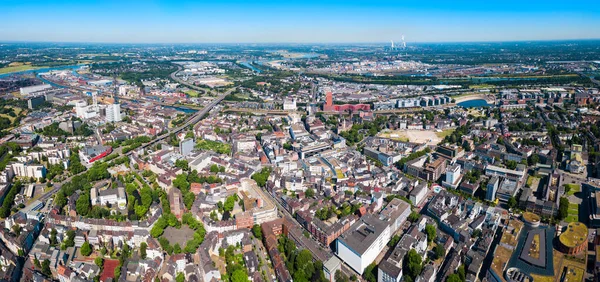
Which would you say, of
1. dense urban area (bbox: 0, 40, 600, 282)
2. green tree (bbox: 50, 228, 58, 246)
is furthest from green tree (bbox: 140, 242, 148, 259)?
green tree (bbox: 50, 228, 58, 246)

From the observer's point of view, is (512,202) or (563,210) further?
(512,202)

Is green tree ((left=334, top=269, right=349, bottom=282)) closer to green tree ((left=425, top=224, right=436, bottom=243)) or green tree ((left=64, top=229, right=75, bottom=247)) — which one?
green tree ((left=425, top=224, right=436, bottom=243))

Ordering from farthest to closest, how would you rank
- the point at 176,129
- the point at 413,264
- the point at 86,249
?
the point at 176,129
the point at 86,249
the point at 413,264

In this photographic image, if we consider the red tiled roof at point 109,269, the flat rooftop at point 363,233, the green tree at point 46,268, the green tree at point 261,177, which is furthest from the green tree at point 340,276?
the green tree at point 46,268

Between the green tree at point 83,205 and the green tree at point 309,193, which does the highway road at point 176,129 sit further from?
the green tree at point 309,193

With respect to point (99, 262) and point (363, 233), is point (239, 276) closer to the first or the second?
point (363, 233)

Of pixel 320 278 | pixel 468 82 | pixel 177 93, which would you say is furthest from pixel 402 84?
pixel 320 278

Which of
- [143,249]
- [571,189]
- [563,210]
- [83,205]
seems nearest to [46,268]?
[143,249]
